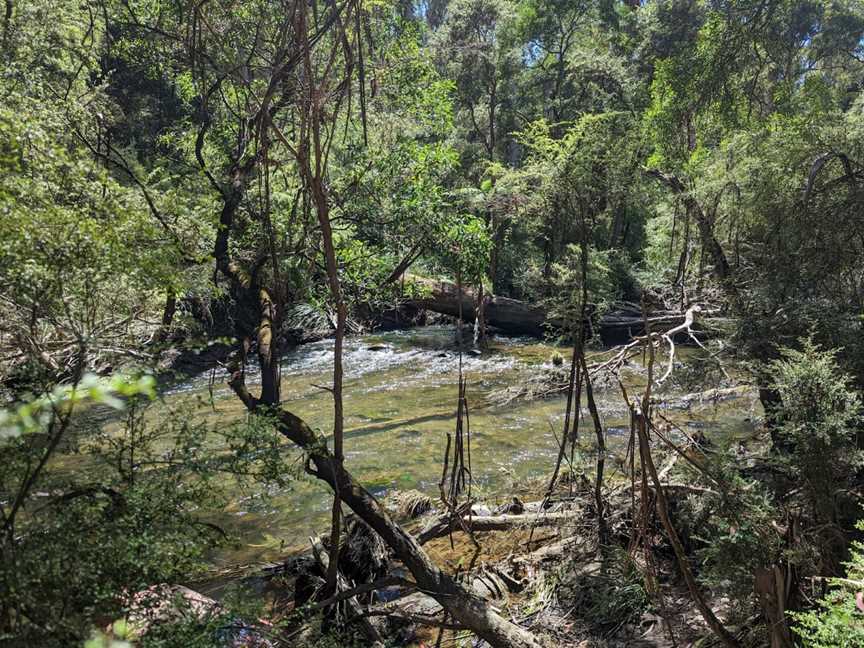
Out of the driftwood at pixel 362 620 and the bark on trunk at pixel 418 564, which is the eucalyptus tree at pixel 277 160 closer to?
the bark on trunk at pixel 418 564

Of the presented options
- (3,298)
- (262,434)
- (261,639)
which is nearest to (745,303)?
(262,434)

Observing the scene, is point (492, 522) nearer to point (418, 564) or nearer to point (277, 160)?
point (418, 564)

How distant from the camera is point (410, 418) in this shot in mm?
11602

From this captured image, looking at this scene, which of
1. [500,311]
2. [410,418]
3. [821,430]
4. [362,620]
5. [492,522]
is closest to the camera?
[821,430]

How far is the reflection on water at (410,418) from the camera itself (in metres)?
7.34

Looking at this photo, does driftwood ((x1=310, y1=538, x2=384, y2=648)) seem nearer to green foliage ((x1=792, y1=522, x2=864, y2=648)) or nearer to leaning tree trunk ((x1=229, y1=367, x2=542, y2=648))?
leaning tree trunk ((x1=229, y1=367, x2=542, y2=648))

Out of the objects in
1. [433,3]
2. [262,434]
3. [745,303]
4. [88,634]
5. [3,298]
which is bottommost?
[88,634]

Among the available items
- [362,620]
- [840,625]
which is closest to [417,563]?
[362,620]

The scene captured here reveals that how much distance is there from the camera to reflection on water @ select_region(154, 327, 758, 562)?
7336mm

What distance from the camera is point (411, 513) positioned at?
6902 millimetres

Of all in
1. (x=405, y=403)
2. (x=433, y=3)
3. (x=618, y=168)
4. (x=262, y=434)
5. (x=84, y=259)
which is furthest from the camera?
(x=433, y=3)

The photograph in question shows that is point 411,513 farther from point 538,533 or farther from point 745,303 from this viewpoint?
point 745,303

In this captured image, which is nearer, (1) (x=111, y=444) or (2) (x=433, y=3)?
(1) (x=111, y=444)

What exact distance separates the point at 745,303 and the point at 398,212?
3821 millimetres
